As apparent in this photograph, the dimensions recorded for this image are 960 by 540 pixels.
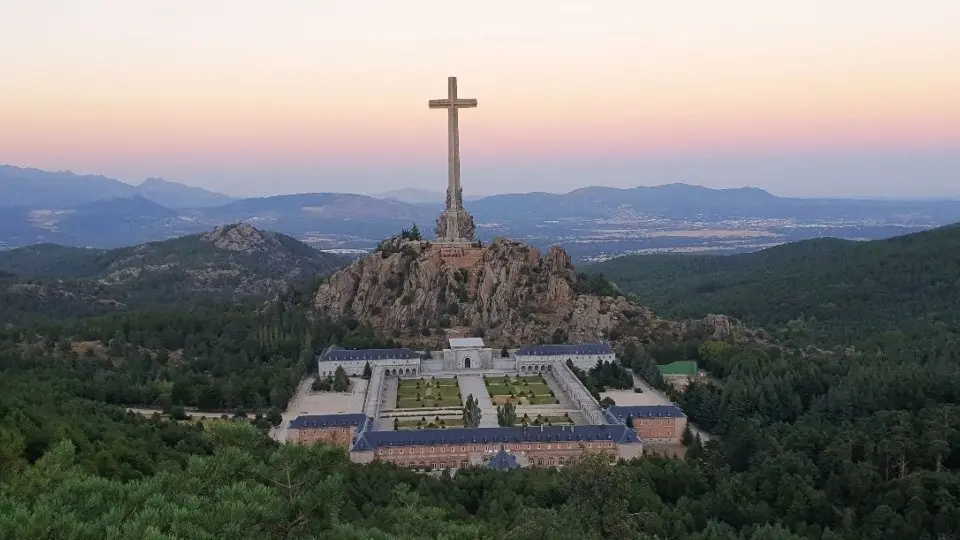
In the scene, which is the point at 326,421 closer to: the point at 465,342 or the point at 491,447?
the point at 491,447

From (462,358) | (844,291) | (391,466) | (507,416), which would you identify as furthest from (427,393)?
(844,291)

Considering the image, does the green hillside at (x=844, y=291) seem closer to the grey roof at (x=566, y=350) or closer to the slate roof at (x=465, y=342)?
the grey roof at (x=566, y=350)

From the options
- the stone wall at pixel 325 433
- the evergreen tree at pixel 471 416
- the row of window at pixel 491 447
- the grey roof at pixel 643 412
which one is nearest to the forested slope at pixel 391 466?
the grey roof at pixel 643 412

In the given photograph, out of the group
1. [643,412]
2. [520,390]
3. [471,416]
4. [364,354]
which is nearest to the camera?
[471,416]

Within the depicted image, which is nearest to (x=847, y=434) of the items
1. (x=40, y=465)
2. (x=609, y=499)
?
(x=609, y=499)

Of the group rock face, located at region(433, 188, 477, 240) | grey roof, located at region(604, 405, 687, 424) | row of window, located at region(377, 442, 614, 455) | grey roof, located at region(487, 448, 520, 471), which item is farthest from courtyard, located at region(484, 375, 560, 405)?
rock face, located at region(433, 188, 477, 240)

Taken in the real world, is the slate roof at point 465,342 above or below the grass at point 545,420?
above
